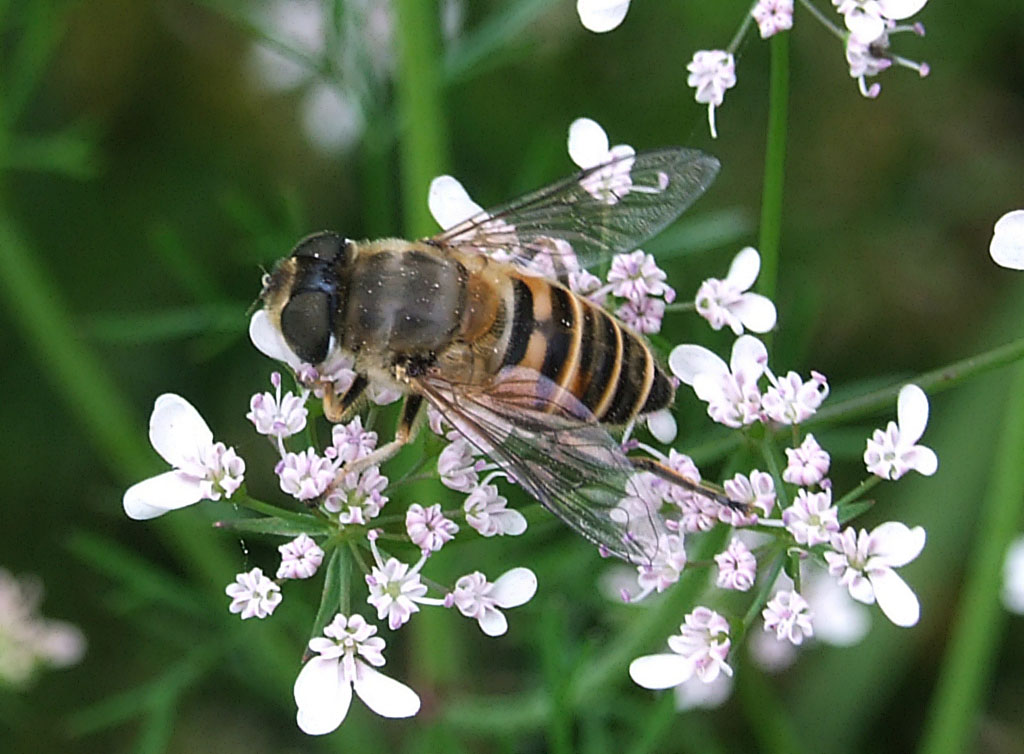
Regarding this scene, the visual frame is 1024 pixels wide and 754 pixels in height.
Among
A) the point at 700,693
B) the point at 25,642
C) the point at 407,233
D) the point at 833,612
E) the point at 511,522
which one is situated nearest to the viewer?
the point at 511,522

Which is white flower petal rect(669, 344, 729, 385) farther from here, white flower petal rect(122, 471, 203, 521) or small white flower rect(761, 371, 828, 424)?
white flower petal rect(122, 471, 203, 521)

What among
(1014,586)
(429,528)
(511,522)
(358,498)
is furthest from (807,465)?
(1014,586)

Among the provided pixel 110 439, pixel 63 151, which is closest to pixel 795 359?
pixel 110 439

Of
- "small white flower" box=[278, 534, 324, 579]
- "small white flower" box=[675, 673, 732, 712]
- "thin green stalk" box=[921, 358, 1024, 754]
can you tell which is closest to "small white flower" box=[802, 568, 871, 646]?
"small white flower" box=[675, 673, 732, 712]

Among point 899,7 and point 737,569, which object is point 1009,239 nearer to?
point 899,7

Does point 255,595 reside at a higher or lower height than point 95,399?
lower
